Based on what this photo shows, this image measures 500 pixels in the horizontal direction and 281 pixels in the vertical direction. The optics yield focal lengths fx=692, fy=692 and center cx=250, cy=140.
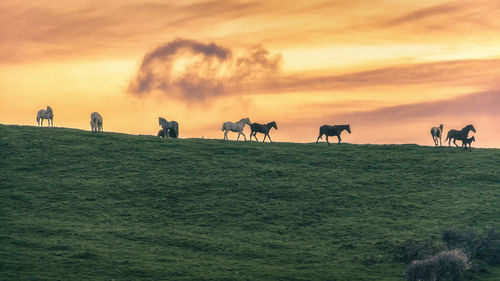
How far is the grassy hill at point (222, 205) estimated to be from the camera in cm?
4297

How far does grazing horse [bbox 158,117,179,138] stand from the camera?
7781cm

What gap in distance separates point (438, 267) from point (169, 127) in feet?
145

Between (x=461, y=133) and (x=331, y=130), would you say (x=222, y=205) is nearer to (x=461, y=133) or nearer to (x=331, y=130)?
(x=331, y=130)

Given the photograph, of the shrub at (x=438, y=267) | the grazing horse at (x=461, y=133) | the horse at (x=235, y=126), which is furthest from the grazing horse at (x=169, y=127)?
the shrub at (x=438, y=267)

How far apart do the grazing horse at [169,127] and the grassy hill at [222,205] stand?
3.29 metres

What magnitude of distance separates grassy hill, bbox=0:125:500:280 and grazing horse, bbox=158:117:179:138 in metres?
3.29

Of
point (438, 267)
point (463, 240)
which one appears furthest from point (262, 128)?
point (438, 267)

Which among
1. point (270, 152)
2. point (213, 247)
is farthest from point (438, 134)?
point (213, 247)

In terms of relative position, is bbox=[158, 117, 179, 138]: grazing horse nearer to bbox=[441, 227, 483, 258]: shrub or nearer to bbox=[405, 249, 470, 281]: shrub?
bbox=[441, 227, 483, 258]: shrub

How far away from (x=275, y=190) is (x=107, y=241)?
17.2 metres

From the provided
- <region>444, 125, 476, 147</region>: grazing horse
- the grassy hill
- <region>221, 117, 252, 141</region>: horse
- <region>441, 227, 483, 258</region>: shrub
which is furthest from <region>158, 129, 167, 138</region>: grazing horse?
<region>441, 227, 483, 258</region>: shrub

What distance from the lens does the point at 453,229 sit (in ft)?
157

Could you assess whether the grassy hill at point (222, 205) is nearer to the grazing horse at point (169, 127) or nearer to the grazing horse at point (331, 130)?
the grazing horse at point (331, 130)

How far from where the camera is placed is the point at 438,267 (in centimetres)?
3922
